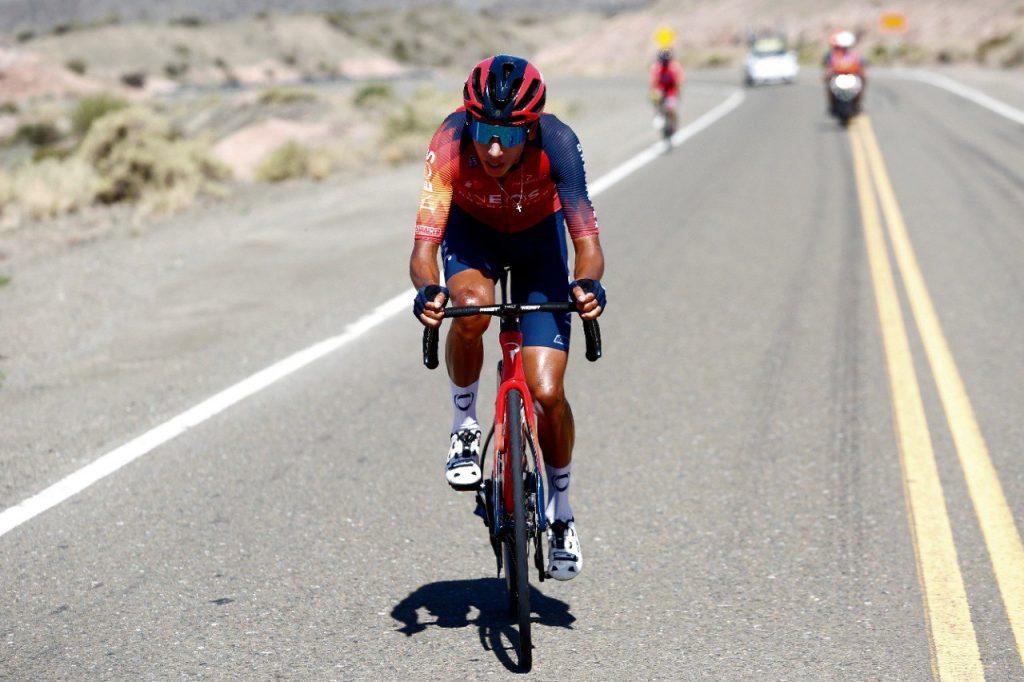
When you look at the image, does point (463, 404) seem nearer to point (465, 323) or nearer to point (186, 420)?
point (465, 323)

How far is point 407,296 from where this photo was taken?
36.4ft

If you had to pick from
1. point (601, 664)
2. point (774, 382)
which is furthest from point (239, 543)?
point (774, 382)

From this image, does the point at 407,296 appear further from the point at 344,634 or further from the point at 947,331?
the point at 344,634

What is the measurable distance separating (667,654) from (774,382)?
385 centimetres

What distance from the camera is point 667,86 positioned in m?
22.9

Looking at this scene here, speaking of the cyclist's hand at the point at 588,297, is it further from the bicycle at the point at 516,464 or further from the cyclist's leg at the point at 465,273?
the cyclist's leg at the point at 465,273

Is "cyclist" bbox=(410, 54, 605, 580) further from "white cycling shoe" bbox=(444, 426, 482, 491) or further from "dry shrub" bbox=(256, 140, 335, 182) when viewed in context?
"dry shrub" bbox=(256, 140, 335, 182)

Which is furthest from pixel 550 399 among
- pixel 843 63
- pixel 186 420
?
pixel 843 63

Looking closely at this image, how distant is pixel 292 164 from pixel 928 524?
19999mm

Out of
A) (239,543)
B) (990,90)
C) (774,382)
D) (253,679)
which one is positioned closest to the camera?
(253,679)

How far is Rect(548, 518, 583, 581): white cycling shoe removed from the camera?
474 cm

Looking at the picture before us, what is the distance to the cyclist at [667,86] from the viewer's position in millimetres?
22969

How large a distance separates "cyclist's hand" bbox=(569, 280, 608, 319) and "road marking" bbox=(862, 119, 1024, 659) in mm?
1901

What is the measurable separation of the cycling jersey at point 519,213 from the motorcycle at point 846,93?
22.9 m
